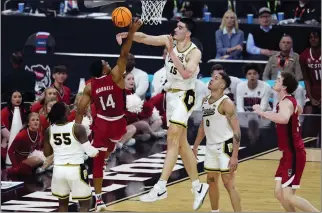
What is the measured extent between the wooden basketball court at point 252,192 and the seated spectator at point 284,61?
3388 mm

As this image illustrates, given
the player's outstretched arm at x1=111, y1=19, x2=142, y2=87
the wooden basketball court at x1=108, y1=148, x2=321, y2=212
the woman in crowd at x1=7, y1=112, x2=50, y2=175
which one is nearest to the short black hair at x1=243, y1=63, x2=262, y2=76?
the wooden basketball court at x1=108, y1=148, x2=321, y2=212

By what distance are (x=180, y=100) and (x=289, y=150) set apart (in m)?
1.66

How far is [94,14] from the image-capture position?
2383 centimetres

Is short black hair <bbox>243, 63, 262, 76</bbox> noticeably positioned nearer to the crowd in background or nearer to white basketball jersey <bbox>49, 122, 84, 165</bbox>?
the crowd in background

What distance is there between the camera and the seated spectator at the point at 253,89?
20016 mm

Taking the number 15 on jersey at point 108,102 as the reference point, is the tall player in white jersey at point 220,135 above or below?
below

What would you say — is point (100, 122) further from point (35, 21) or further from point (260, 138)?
point (35, 21)

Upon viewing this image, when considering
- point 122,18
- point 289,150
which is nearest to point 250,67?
point 122,18

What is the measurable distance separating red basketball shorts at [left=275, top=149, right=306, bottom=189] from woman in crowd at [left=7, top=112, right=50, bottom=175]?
182 inches

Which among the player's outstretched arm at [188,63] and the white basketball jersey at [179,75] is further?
the white basketball jersey at [179,75]

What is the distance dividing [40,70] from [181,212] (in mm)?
8383

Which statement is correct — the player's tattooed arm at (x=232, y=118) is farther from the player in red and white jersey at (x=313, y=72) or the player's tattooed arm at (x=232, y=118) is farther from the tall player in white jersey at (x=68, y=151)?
the player in red and white jersey at (x=313, y=72)

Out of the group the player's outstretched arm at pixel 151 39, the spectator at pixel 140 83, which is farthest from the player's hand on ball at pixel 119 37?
the spectator at pixel 140 83

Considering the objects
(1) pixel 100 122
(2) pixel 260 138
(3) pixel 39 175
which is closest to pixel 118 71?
(1) pixel 100 122
